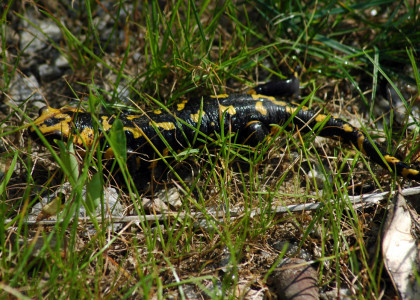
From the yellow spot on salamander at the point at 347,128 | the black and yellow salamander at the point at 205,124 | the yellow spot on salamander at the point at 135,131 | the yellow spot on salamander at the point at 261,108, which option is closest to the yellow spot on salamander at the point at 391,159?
the black and yellow salamander at the point at 205,124

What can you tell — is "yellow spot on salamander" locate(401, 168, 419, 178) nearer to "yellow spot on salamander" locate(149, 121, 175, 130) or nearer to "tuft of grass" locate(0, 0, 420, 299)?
"tuft of grass" locate(0, 0, 420, 299)

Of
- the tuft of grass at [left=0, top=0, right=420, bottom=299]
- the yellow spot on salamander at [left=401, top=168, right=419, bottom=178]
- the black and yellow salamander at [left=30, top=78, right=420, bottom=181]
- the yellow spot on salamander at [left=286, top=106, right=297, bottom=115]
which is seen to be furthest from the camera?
the yellow spot on salamander at [left=286, top=106, right=297, bottom=115]

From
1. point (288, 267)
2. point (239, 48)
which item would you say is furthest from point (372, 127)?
point (288, 267)

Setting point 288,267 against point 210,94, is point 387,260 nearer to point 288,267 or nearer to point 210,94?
point 288,267

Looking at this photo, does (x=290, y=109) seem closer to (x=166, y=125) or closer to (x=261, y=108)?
(x=261, y=108)

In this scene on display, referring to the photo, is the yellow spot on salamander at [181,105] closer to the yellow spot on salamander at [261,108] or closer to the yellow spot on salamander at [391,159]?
the yellow spot on salamander at [261,108]

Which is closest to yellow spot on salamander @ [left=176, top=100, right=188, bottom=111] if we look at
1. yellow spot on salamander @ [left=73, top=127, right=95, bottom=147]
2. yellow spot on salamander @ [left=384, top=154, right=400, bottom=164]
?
yellow spot on salamander @ [left=73, top=127, right=95, bottom=147]

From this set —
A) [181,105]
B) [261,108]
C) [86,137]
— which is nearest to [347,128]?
[261,108]

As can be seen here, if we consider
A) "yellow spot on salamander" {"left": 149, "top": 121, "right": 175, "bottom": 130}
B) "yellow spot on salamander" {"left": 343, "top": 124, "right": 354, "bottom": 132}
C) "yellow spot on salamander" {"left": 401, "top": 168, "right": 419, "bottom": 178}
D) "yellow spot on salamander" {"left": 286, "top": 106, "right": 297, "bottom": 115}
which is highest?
"yellow spot on salamander" {"left": 343, "top": 124, "right": 354, "bottom": 132}
